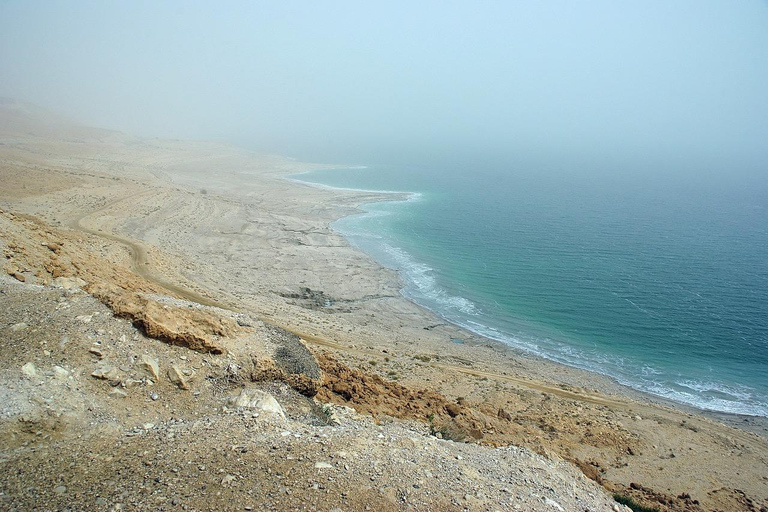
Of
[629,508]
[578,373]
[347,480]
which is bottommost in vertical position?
[578,373]

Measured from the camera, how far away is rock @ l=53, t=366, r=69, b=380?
35.7ft

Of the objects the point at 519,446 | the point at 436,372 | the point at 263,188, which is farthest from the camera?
the point at 263,188

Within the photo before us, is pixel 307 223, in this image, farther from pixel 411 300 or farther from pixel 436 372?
pixel 436 372

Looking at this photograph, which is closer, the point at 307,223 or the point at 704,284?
the point at 704,284

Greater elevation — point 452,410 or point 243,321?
point 243,321

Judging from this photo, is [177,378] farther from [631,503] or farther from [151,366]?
[631,503]

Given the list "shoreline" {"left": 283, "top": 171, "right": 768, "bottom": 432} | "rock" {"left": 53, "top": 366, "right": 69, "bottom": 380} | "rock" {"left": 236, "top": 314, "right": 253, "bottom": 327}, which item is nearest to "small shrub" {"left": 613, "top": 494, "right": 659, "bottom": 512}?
"rock" {"left": 236, "top": 314, "right": 253, "bottom": 327}

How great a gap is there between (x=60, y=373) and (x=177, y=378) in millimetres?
2613

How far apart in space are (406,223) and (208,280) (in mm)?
35875

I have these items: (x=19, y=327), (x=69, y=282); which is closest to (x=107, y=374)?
(x=19, y=327)

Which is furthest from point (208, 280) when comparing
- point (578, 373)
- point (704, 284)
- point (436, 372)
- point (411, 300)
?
point (704, 284)

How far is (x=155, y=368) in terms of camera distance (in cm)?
1225

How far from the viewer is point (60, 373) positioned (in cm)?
1098

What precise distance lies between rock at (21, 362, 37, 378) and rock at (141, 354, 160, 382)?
2.31m
